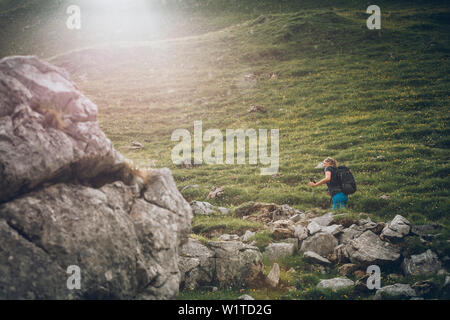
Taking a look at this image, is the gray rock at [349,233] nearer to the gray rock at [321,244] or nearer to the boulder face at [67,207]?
the gray rock at [321,244]

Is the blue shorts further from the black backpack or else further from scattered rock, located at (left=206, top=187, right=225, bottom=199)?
scattered rock, located at (left=206, top=187, right=225, bottom=199)

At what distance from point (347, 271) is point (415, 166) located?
12.5 meters

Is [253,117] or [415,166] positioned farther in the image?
[253,117]

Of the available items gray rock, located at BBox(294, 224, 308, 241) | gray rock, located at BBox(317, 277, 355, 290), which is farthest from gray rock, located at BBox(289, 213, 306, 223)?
gray rock, located at BBox(317, 277, 355, 290)

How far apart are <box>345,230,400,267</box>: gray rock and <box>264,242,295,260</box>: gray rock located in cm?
206

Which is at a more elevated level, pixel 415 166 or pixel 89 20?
pixel 89 20

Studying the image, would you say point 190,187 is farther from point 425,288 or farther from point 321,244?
point 425,288

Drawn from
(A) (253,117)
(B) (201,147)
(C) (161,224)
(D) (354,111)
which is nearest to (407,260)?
(C) (161,224)

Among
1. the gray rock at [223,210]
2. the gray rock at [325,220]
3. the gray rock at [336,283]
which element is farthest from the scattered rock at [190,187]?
the gray rock at [336,283]

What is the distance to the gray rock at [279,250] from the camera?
38.1 ft

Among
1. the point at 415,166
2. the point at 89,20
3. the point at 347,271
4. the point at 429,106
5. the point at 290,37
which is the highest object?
the point at 89,20

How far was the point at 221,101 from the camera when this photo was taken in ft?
141
